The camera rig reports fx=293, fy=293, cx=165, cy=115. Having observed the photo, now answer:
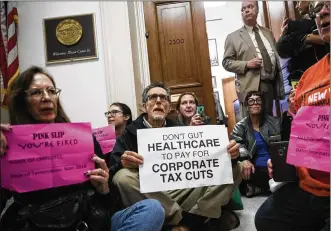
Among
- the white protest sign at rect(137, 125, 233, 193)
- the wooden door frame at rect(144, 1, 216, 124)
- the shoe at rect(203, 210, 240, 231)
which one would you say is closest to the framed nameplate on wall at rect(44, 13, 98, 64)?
the wooden door frame at rect(144, 1, 216, 124)

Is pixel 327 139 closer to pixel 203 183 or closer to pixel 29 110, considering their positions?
pixel 203 183

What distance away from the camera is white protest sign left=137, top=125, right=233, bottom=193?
41.2 inches

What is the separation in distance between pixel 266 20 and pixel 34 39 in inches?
78.1

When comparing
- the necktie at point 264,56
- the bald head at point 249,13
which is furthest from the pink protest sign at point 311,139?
the bald head at point 249,13

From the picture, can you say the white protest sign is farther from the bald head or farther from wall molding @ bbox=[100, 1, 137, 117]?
the bald head

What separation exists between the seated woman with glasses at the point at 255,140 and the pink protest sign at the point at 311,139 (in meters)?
0.45

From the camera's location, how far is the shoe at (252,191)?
1577 mm

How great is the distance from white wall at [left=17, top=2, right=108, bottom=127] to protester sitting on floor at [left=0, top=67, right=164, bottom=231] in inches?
28.6

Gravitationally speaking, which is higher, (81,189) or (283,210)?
(81,189)

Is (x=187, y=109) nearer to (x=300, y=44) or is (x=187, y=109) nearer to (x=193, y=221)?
(x=300, y=44)

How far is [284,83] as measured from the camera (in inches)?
87.2

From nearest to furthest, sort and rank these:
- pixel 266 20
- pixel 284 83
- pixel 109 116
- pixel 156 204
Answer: pixel 156 204, pixel 109 116, pixel 284 83, pixel 266 20

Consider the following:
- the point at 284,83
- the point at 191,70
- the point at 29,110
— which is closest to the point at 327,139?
the point at 29,110

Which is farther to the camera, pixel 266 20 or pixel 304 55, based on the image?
pixel 266 20
